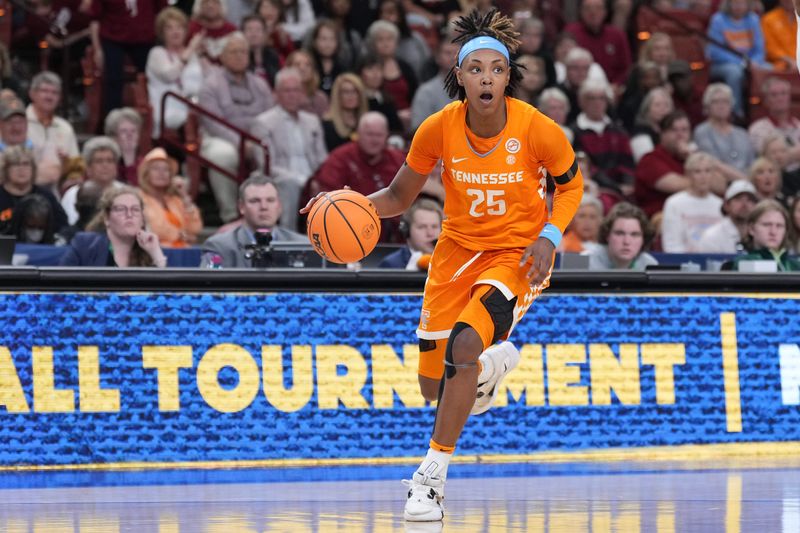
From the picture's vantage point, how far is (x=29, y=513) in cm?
690

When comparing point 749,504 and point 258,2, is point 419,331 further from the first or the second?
point 258,2

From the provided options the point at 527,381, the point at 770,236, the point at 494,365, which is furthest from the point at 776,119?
the point at 494,365

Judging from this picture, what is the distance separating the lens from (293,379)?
890cm

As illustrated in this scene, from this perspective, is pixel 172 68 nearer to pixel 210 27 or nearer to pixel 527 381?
pixel 210 27

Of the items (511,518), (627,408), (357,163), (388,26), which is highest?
(388,26)

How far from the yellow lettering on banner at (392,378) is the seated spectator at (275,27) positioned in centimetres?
697

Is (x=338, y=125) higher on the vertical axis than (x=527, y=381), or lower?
higher

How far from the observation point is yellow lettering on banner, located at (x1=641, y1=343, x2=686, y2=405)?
9.34 m

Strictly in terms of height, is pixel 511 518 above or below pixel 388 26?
below

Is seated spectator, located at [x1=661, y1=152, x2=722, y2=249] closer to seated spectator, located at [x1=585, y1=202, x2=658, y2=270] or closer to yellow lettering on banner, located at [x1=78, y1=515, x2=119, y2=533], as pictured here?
seated spectator, located at [x1=585, y1=202, x2=658, y2=270]

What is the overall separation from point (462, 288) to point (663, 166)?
719 cm

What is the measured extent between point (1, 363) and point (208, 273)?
4.30ft

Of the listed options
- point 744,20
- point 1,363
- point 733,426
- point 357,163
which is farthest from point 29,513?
point 744,20

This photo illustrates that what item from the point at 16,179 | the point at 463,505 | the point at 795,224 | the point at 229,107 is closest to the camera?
the point at 463,505
